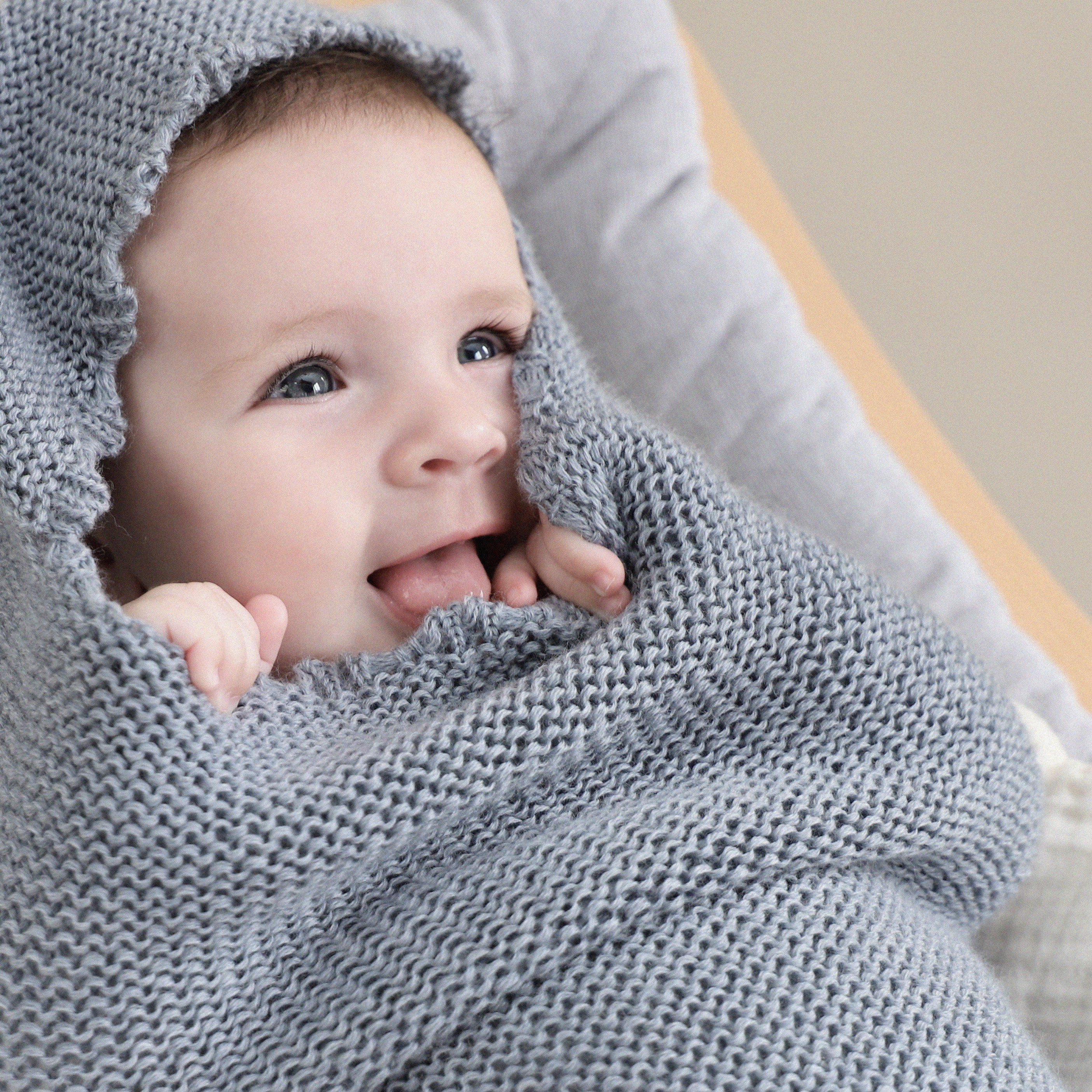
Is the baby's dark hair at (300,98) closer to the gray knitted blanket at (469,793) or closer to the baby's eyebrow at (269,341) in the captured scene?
the gray knitted blanket at (469,793)

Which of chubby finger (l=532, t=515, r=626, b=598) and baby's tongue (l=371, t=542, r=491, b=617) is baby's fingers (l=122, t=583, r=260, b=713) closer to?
baby's tongue (l=371, t=542, r=491, b=617)

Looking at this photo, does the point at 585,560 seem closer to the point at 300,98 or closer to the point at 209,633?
the point at 209,633

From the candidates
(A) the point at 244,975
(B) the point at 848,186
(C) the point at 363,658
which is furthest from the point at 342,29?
(B) the point at 848,186

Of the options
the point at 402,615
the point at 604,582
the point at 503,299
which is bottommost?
the point at 402,615

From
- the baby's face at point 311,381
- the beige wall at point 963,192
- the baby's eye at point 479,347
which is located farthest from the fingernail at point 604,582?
the beige wall at point 963,192

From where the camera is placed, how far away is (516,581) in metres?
1.00

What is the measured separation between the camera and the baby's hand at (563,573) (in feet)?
3.10

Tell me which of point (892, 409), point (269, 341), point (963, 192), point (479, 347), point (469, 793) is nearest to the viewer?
point (469, 793)

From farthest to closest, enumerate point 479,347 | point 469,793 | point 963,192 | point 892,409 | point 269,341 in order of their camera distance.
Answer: point 963,192 → point 892,409 → point 479,347 → point 269,341 → point 469,793

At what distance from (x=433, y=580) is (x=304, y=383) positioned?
0.63 feet

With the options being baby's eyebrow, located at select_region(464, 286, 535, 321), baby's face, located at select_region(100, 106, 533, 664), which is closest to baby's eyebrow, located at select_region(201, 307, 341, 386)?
baby's face, located at select_region(100, 106, 533, 664)

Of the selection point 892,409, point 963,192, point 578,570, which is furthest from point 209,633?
point 963,192

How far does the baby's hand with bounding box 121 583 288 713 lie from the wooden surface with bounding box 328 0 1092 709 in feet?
3.26

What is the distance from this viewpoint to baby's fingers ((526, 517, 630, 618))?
94cm
